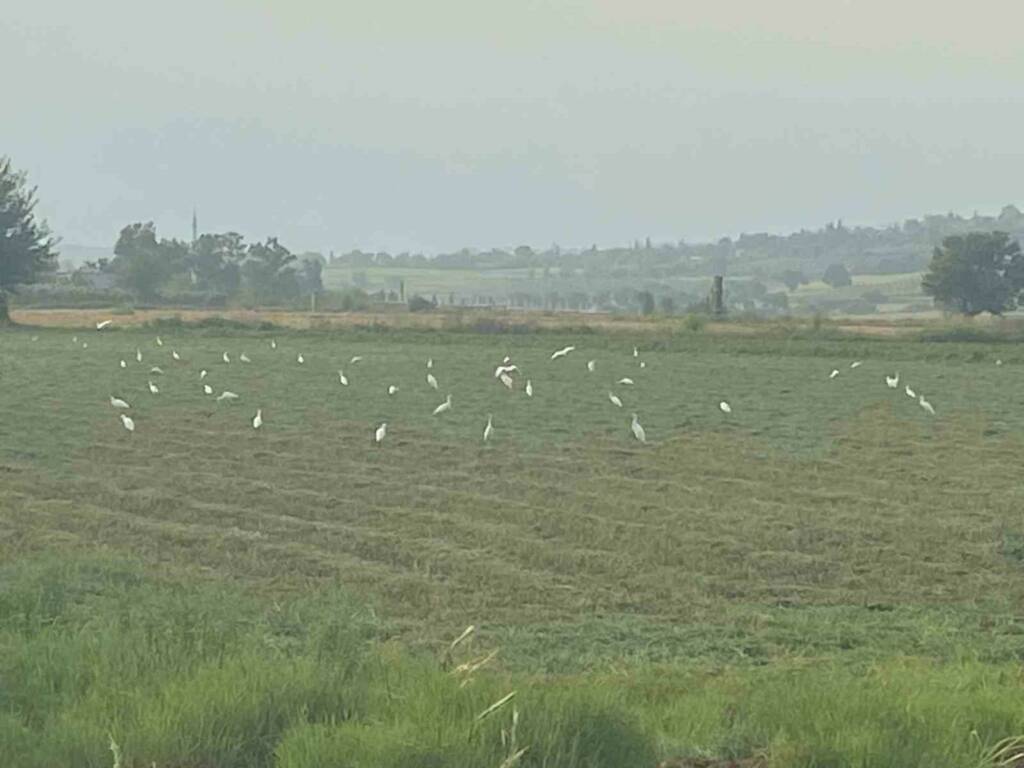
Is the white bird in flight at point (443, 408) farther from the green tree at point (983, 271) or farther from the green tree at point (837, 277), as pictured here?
the green tree at point (837, 277)

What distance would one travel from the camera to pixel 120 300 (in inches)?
3073

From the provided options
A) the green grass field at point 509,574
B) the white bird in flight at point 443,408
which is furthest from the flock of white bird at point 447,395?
the green grass field at point 509,574

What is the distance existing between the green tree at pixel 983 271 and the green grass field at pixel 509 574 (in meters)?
39.2

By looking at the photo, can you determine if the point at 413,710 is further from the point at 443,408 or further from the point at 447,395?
the point at 447,395

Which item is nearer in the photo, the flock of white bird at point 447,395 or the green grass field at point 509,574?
the green grass field at point 509,574

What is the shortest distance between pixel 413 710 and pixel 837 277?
141061 millimetres

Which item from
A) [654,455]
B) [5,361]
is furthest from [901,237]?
[654,455]

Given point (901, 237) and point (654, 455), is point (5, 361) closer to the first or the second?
point (654, 455)

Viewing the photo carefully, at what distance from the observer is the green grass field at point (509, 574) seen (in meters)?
5.10

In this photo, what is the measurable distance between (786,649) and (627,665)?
4.04ft

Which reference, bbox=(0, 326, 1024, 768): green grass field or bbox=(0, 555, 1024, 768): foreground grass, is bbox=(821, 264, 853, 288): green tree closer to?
bbox=(0, 326, 1024, 768): green grass field

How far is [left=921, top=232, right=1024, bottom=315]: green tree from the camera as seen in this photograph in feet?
218

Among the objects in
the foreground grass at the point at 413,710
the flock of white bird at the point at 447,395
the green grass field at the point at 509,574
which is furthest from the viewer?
the flock of white bird at the point at 447,395

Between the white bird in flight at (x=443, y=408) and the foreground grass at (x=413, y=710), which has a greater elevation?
the foreground grass at (x=413, y=710)
